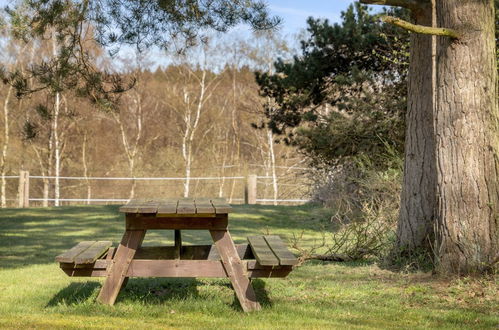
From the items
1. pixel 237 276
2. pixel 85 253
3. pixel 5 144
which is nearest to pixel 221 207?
pixel 237 276

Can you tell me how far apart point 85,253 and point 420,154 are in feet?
12.2

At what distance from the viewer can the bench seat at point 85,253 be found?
16.8 ft

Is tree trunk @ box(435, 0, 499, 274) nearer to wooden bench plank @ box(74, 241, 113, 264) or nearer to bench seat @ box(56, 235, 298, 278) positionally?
bench seat @ box(56, 235, 298, 278)

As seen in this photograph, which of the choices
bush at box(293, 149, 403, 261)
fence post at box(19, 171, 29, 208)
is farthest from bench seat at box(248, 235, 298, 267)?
fence post at box(19, 171, 29, 208)

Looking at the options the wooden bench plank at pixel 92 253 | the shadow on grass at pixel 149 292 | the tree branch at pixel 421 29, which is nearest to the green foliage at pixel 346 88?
the tree branch at pixel 421 29

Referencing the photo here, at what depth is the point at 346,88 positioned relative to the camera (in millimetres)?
16234

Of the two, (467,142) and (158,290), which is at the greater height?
(467,142)

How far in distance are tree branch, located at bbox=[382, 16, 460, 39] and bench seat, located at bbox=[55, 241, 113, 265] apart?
3069 mm

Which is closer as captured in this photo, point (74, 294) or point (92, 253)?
point (92, 253)

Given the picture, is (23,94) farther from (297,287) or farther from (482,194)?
(482,194)

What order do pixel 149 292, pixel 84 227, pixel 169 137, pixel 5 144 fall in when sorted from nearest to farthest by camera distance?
pixel 149 292, pixel 84 227, pixel 5 144, pixel 169 137

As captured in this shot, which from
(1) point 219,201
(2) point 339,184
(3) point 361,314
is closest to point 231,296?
(1) point 219,201

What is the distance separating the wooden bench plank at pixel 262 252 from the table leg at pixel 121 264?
2.98ft

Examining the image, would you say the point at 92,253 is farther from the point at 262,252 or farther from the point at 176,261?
the point at 262,252
